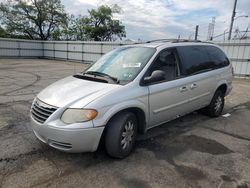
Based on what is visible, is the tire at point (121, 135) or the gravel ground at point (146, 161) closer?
the gravel ground at point (146, 161)

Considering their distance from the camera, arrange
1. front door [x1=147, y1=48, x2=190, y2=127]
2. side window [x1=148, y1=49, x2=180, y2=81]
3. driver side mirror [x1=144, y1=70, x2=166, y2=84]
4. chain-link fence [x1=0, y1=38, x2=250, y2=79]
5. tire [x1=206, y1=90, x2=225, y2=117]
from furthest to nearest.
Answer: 1. chain-link fence [x1=0, y1=38, x2=250, y2=79]
2. tire [x1=206, y1=90, x2=225, y2=117]
3. side window [x1=148, y1=49, x2=180, y2=81]
4. front door [x1=147, y1=48, x2=190, y2=127]
5. driver side mirror [x1=144, y1=70, x2=166, y2=84]

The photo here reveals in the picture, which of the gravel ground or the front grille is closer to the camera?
the gravel ground

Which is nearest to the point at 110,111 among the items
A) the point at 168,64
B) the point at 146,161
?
the point at 146,161

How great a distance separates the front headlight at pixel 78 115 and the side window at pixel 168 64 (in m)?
1.31

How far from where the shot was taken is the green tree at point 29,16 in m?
34.3

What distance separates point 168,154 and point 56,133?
1766 mm

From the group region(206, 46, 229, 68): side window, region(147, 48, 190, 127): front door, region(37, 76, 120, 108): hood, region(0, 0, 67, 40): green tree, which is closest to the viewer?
region(37, 76, 120, 108): hood

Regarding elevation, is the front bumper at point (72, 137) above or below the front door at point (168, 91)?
below

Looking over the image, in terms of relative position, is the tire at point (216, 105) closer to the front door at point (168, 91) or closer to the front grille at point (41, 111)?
the front door at point (168, 91)

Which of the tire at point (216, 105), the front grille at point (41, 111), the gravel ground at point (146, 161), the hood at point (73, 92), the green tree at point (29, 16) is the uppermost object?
the green tree at point (29, 16)

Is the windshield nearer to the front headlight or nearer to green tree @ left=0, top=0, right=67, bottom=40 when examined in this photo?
the front headlight

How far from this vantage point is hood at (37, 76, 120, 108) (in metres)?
3.06

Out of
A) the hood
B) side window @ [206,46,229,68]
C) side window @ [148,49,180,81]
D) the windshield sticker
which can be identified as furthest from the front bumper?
side window @ [206,46,229,68]

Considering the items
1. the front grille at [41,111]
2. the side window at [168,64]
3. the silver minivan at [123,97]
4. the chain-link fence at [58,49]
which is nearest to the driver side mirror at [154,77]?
the silver minivan at [123,97]
